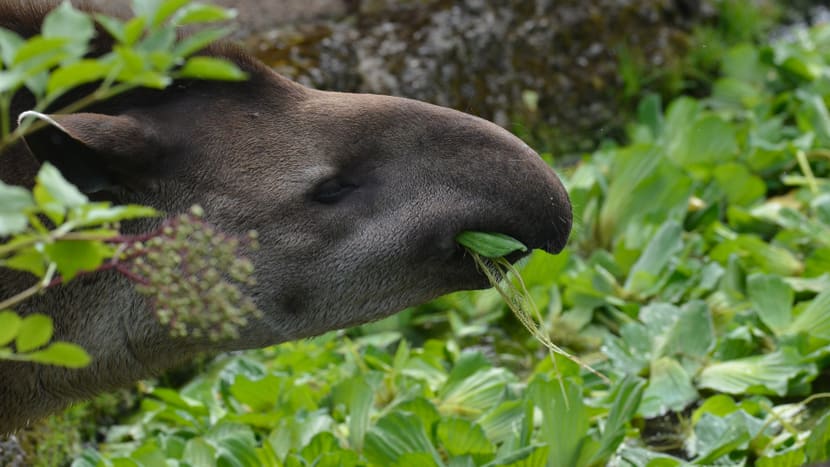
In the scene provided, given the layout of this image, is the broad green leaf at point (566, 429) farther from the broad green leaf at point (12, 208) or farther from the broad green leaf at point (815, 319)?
the broad green leaf at point (12, 208)

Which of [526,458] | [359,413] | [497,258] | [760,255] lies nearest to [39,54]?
[497,258]

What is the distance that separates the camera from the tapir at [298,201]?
2.94 meters

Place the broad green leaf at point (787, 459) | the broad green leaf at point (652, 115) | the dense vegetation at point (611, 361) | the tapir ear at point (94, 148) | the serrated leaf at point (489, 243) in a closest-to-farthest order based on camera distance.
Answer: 1. the tapir ear at point (94, 148)
2. the serrated leaf at point (489, 243)
3. the broad green leaf at point (787, 459)
4. the dense vegetation at point (611, 361)
5. the broad green leaf at point (652, 115)

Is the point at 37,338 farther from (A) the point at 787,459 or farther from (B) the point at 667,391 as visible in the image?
(B) the point at 667,391

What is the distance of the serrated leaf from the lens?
299 cm

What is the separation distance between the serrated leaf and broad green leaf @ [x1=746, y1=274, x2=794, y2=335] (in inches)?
70.9

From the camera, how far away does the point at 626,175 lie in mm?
5754

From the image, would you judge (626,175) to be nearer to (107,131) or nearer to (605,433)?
(605,433)

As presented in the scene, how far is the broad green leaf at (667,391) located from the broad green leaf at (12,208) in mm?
2963

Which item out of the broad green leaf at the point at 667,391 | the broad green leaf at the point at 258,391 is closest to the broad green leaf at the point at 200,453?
the broad green leaf at the point at 258,391

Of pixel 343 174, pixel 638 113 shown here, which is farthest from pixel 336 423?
pixel 638 113

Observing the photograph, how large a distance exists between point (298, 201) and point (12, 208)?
5.12 feet

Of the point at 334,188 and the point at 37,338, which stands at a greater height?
the point at 37,338

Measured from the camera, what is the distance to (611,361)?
4.52m
